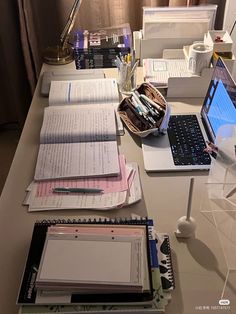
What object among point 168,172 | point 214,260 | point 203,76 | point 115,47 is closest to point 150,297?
point 214,260

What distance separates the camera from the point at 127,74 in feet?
4.78

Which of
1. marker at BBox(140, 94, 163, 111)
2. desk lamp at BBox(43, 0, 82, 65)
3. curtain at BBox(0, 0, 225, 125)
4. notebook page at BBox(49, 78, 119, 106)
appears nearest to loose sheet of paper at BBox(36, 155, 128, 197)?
marker at BBox(140, 94, 163, 111)

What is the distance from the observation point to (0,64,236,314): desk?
31.9 inches

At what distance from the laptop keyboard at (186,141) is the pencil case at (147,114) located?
0.05 metres

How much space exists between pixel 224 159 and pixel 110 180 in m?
0.31

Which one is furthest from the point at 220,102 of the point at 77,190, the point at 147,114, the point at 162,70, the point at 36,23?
the point at 36,23

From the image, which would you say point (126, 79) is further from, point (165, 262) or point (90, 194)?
point (165, 262)

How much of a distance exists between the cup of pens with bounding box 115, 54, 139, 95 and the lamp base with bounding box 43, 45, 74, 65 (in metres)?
0.34

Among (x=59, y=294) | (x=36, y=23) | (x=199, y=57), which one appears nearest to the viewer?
(x=59, y=294)

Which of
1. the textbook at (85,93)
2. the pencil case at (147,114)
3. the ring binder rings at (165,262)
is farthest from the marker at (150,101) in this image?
the ring binder rings at (165,262)

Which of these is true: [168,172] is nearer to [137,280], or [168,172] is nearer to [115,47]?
[137,280]

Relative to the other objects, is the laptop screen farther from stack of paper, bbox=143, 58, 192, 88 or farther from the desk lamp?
the desk lamp

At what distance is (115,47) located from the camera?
160cm

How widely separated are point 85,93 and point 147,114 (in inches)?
11.7
